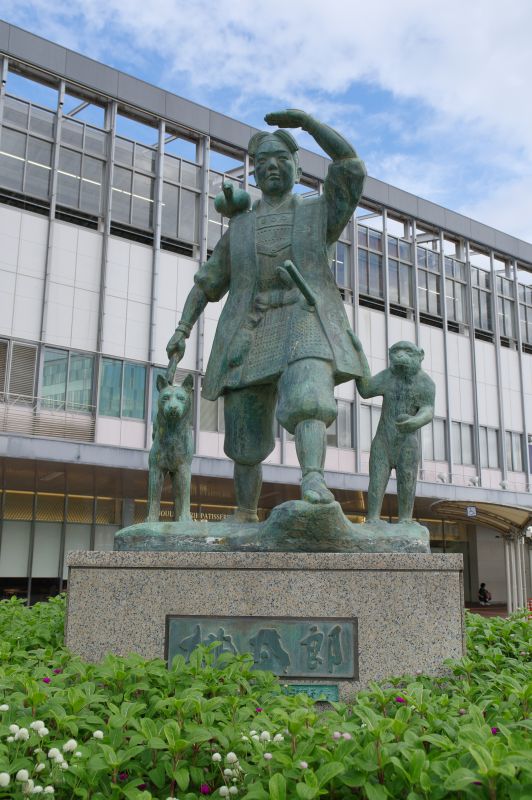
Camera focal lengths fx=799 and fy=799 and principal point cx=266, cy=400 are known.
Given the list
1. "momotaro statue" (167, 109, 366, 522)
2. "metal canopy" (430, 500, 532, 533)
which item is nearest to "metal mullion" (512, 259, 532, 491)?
"metal canopy" (430, 500, 532, 533)

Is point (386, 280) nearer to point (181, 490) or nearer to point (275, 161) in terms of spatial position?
point (275, 161)

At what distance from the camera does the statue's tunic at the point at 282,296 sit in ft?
16.6

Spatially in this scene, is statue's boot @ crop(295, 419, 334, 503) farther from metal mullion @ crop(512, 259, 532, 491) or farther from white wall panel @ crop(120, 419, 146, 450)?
metal mullion @ crop(512, 259, 532, 491)

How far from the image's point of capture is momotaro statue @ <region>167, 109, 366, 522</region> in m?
4.96

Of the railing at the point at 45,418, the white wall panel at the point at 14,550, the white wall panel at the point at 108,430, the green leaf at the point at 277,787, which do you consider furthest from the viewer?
the white wall panel at the point at 14,550

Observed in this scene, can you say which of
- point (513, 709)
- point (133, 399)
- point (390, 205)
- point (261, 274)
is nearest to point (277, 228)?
point (261, 274)

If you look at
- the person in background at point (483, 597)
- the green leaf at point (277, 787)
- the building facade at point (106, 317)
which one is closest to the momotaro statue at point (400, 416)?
the green leaf at point (277, 787)

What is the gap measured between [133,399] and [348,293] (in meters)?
8.99

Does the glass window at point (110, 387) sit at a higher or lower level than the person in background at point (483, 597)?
higher

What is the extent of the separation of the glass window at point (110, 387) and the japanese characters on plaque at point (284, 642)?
16465 mm

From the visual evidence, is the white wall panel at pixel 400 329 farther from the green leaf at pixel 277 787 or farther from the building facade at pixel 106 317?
the green leaf at pixel 277 787

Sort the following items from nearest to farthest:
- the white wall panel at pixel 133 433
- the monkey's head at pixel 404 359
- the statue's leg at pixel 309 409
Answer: the statue's leg at pixel 309 409, the monkey's head at pixel 404 359, the white wall panel at pixel 133 433

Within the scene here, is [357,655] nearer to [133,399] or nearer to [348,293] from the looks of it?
[133,399]

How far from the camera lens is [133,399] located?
2088 cm
